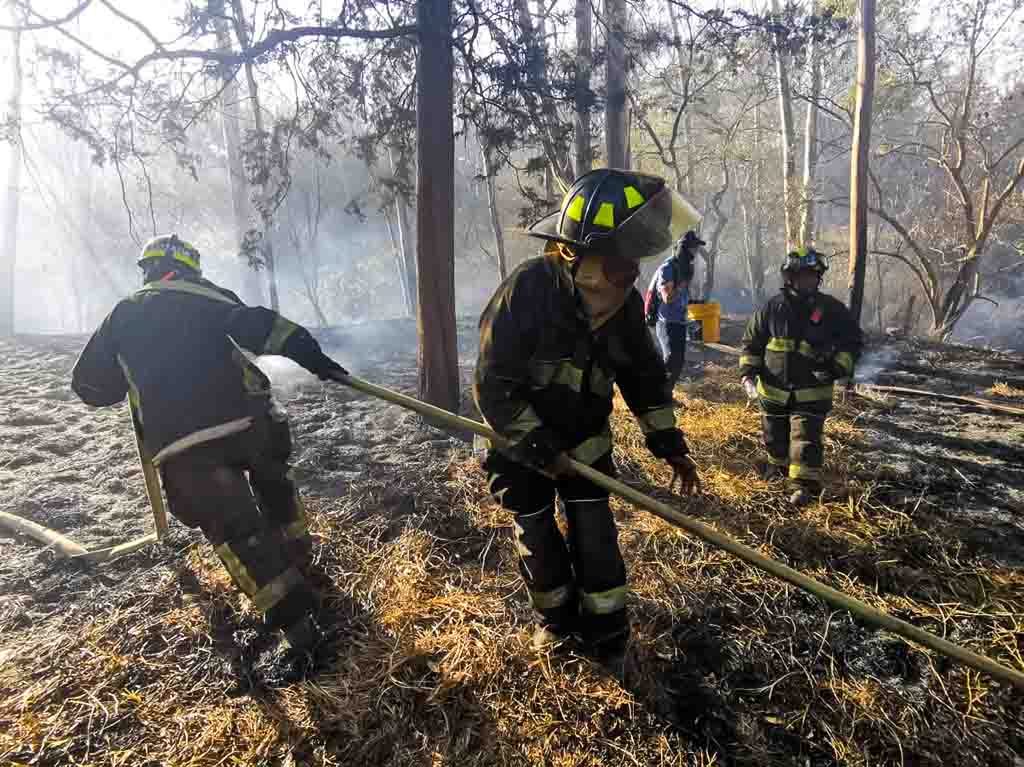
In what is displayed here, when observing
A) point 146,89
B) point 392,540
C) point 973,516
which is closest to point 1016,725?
point 973,516

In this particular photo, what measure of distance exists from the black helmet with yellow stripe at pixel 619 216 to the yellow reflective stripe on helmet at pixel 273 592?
205cm

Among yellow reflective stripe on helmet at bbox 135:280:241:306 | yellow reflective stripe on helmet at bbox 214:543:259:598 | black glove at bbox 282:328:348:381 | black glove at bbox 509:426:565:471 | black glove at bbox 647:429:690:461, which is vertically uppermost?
yellow reflective stripe on helmet at bbox 135:280:241:306

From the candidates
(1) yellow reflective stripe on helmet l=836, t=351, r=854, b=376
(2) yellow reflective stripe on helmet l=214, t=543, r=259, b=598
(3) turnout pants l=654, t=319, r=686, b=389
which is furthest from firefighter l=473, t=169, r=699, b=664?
(3) turnout pants l=654, t=319, r=686, b=389

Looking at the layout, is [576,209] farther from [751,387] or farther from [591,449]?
[751,387]

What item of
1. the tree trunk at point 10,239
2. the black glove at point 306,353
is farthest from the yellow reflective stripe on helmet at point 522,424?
the tree trunk at point 10,239

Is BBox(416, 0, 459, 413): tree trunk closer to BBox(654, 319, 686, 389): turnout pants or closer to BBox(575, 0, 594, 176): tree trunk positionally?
BBox(575, 0, 594, 176): tree trunk

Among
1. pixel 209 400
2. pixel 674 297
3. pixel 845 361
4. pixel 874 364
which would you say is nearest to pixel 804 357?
pixel 845 361

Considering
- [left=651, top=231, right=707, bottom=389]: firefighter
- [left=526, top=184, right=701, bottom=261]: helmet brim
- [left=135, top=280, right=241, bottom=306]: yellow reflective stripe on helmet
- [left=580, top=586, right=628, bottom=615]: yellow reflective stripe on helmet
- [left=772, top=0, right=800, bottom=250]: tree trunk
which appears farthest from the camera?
A: [left=772, top=0, right=800, bottom=250]: tree trunk

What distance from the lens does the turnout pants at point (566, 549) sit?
2324mm

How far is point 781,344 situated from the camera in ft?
13.2

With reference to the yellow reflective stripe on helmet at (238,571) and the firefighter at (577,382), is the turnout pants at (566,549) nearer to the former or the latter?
the firefighter at (577,382)

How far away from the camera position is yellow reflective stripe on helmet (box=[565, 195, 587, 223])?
81.4 inches

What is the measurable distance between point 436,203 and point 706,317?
602cm

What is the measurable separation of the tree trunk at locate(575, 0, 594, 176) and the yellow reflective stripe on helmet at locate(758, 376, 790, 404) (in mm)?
3611
